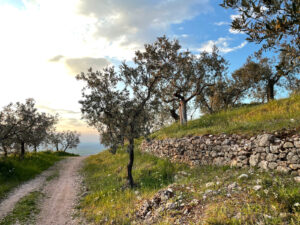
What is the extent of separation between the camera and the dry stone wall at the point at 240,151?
10.1 m

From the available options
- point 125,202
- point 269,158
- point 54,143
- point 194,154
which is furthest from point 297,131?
point 54,143

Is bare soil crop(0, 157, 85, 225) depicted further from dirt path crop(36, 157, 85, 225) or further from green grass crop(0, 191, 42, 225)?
green grass crop(0, 191, 42, 225)

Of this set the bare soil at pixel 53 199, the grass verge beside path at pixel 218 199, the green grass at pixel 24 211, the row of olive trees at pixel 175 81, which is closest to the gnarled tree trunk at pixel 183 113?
the row of olive trees at pixel 175 81

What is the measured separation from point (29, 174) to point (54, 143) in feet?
146

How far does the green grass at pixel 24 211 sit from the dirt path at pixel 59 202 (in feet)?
1.52

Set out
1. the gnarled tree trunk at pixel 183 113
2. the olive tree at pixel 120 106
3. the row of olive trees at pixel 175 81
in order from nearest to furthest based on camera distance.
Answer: the row of olive trees at pixel 175 81, the olive tree at pixel 120 106, the gnarled tree trunk at pixel 183 113

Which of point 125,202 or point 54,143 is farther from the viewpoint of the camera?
point 54,143

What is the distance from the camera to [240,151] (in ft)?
40.9

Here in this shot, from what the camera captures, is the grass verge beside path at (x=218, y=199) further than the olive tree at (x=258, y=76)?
No

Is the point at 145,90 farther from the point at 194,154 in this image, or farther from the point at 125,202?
the point at 125,202

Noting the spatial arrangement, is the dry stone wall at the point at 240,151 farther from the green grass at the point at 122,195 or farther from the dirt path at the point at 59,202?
the dirt path at the point at 59,202

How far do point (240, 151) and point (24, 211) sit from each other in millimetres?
14030

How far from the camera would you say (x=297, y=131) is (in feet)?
35.5

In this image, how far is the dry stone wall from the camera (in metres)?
10.1
